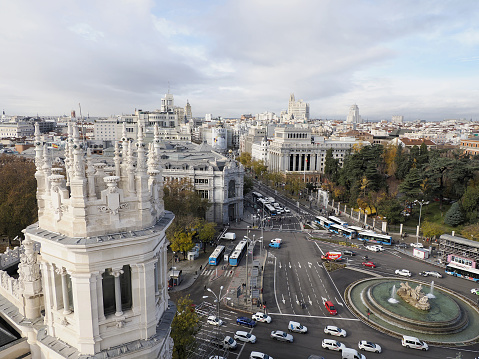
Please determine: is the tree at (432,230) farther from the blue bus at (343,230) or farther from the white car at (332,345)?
the white car at (332,345)

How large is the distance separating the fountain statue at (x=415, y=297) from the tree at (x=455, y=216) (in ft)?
95.7

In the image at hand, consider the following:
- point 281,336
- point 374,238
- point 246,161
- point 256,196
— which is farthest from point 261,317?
point 246,161

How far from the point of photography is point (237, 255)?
5394 centimetres

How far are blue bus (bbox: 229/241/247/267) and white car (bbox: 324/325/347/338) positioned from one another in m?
19.9

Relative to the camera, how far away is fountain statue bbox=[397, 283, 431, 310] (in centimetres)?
4100

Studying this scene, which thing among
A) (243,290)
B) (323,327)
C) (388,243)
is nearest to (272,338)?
(323,327)

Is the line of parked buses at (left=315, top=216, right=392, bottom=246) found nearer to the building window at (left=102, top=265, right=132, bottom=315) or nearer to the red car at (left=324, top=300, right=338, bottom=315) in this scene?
the red car at (left=324, top=300, right=338, bottom=315)

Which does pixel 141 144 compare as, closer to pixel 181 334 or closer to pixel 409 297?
pixel 181 334

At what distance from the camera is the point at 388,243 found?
64188 mm

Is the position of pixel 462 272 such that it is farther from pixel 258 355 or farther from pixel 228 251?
pixel 258 355

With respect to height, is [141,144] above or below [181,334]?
above

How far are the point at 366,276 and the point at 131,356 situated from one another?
46.8 metres

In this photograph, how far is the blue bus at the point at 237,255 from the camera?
53031 millimetres

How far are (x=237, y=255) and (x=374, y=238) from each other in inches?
1189
